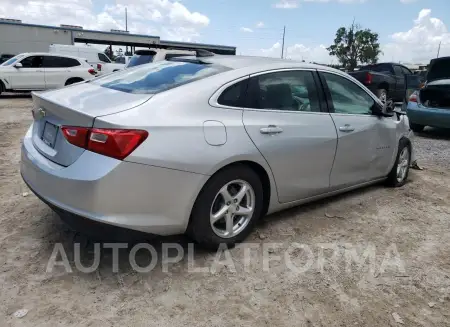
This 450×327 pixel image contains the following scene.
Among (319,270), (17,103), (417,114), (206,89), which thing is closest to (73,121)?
(206,89)

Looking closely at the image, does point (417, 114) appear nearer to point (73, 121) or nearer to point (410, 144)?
point (410, 144)

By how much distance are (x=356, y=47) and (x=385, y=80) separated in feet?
115

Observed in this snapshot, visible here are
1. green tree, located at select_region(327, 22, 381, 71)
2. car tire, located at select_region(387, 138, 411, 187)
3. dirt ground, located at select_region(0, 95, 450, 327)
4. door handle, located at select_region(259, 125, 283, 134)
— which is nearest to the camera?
dirt ground, located at select_region(0, 95, 450, 327)

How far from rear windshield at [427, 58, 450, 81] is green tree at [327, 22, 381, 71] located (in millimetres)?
38228

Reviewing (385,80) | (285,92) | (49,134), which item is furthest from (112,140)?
(385,80)

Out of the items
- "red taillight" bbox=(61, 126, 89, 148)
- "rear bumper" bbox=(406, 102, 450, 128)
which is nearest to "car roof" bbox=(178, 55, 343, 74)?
"red taillight" bbox=(61, 126, 89, 148)

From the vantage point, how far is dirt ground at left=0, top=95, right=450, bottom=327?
2.38 metres

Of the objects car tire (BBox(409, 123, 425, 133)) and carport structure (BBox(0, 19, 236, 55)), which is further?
carport structure (BBox(0, 19, 236, 55))

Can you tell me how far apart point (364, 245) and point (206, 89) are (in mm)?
1840

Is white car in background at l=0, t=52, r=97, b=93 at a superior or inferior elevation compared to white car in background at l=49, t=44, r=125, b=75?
inferior

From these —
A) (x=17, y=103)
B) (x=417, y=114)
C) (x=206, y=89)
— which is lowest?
(x=17, y=103)

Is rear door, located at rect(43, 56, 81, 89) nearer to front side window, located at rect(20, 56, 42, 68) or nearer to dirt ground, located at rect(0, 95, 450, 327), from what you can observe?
front side window, located at rect(20, 56, 42, 68)

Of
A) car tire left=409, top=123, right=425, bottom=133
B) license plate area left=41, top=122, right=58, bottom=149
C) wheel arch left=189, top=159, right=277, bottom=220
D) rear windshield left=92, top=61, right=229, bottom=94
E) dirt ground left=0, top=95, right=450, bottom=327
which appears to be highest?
rear windshield left=92, top=61, right=229, bottom=94

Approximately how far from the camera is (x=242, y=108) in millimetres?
3035
